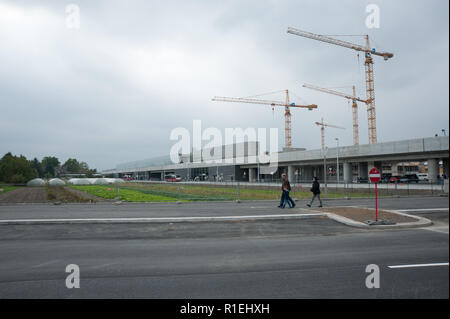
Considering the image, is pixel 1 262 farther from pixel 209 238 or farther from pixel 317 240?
pixel 317 240

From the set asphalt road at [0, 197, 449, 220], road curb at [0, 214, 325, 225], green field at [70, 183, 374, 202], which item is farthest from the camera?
green field at [70, 183, 374, 202]

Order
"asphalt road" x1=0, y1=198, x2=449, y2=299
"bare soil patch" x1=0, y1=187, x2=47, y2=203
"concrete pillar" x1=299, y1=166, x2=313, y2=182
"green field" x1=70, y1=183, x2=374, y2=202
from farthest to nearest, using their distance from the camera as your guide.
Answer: "concrete pillar" x1=299, y1=166, x2=313, y2=182 → "green field" x1=70, y1=183, x2=374, y2=202 → "bare soil patch" x1=0, y1=187, x2=47, y2=203 → "asphalt road" x1=0, y1=198, x2=449, y2=299

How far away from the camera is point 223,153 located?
92188mm

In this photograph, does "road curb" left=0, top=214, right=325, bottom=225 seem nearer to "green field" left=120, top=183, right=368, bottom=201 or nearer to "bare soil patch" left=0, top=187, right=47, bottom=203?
"green field" left=120, top=183, right=368, bottom=201

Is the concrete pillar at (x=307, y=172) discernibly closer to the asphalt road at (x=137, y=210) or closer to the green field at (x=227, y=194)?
the green field at (x=227, y=194)

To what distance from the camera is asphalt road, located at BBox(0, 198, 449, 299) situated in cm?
477

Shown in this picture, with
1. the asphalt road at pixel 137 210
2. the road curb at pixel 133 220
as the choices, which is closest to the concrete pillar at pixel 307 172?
the asphalt road at pixel 137 210

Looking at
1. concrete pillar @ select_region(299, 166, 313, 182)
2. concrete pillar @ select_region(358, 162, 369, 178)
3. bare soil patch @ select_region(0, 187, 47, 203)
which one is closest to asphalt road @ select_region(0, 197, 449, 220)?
bare soil patch @ select_region(0, 187, 47, 203)

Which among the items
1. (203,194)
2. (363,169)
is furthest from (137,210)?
(363,169)

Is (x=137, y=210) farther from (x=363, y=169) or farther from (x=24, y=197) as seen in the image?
(x=363, y=169)

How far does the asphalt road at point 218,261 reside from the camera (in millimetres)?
4773

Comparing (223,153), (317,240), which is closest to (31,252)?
(317,240)

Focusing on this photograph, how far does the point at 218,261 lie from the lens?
6684 millimetres
